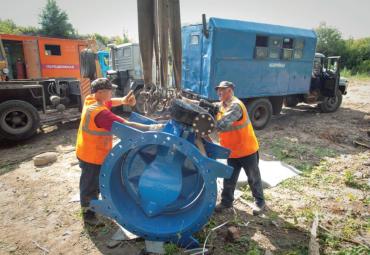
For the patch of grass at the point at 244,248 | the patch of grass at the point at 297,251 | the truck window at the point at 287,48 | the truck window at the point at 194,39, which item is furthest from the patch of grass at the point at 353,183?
the truck window at the point at 194,39

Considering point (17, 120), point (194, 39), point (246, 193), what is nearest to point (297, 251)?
point (246, 193)

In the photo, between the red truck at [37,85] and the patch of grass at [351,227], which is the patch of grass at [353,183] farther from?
the red truck at [37,85]

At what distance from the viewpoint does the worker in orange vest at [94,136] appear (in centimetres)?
279

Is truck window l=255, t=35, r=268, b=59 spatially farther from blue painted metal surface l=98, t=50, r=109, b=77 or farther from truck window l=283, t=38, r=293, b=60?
blue painted metal surface l=98, t=50, r=109, b=77

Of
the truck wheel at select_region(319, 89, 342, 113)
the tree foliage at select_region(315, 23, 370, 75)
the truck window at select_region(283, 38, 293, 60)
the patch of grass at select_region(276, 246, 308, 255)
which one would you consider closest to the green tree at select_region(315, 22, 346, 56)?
the tree foliage at select_region(315, 23, 370, 75)

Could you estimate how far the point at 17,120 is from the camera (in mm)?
6336

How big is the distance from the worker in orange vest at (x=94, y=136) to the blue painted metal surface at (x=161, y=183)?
43 centimetres

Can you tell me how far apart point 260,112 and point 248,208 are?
4.74 meters

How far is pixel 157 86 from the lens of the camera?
8.73 ft

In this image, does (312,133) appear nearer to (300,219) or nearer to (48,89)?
(300,219)

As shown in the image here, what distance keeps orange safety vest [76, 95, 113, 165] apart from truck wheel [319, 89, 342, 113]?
9292 millimetres

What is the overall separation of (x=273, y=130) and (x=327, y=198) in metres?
4.02

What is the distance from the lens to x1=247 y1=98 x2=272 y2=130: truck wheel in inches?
304

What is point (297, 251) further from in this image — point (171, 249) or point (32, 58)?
point (32, 58)
